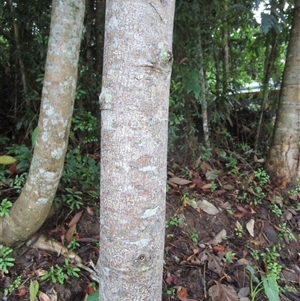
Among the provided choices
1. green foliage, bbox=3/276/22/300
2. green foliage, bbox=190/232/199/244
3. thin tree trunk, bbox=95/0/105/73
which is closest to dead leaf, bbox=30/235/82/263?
green foliage, bbox=3/276/22/300

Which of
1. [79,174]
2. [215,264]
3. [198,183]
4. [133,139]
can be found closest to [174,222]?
[215,264]

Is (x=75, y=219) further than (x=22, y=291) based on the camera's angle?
Yes

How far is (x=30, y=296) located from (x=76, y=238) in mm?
469

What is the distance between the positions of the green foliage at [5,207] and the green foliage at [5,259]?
188 mm

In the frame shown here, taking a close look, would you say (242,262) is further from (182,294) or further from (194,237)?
(182,294)

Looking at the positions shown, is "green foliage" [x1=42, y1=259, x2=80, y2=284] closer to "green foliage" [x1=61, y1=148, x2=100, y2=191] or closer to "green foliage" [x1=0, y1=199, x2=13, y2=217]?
"green foliage" [x1=0, y1=199, x2=13, y2=217]

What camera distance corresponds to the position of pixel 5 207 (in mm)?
1889

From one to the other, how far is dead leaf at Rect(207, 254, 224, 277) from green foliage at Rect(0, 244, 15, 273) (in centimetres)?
128

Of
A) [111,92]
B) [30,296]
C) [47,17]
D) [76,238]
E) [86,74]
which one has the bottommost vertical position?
[30,296]

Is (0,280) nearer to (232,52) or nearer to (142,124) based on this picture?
(142,124)

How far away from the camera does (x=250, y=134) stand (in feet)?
12.3

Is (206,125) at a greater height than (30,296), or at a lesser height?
greater

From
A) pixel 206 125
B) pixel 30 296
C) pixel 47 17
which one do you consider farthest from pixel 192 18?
pixel 30 296

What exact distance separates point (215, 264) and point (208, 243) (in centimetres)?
20
